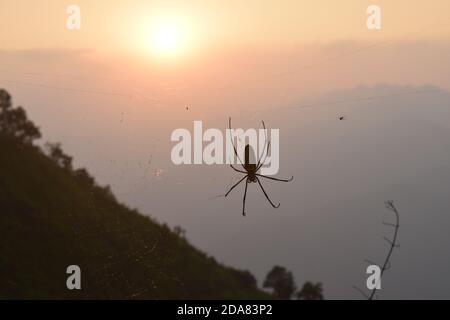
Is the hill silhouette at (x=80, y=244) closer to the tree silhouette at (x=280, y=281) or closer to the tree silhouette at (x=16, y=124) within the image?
the tree silhouette at (x=16, y=124)

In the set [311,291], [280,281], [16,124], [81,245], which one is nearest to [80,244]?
[81,245]

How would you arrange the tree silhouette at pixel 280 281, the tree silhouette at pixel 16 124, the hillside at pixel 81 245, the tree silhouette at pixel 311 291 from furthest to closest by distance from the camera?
the tree silhouette at pixel 280 281 < the tree silhouette at pixel 311 291 < the tree silhouette at pixel 16 124 < the hillside at pixel 81 245

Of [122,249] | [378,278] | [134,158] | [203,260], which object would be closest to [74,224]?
[122,249]

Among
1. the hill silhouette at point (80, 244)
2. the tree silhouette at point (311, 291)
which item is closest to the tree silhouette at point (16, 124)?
the hill silhouette at point (80, 244)

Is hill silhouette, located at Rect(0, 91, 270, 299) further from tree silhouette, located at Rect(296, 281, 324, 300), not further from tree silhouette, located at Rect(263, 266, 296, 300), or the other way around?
tree silhouette, located at Rect(263, 266, 296, 300)

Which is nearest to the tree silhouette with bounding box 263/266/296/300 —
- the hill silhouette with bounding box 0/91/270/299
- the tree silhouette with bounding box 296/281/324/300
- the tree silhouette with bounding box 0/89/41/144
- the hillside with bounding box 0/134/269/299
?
the tree silhouette with bounding box 296/281/324/300

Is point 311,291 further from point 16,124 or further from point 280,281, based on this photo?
point 16,124
